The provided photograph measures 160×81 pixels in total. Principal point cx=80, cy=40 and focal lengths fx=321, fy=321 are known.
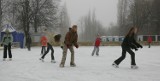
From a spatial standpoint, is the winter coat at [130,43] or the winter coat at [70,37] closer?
the winter coat at [130,43]

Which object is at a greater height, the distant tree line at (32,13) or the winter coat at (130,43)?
the distant tree line at (32,13)

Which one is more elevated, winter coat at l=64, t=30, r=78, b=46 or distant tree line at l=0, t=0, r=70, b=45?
distant tree line at l=0, t=0, r=70, b=45

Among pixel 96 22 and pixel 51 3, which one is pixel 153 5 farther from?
pixel 96 22

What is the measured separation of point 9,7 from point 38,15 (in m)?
4.86

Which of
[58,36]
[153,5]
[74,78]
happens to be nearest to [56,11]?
[153,5]

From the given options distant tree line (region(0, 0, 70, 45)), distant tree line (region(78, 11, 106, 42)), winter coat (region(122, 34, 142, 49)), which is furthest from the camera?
distant tree line (region(78, 11, 106, 42))

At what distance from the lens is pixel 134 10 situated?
233 ft

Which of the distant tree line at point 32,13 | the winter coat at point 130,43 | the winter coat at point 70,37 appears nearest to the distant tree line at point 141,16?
the distant tree line at point 32,13

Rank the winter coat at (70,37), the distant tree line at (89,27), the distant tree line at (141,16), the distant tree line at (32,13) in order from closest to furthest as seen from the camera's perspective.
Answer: the winter coat at (70,37) → the distant tree line at (32,13) → the distant tree line at (141,16) → the distant tree line at (89,27)

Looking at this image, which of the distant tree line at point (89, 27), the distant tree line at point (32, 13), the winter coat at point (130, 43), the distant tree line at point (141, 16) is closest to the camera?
the winter coat at point (130, 43)

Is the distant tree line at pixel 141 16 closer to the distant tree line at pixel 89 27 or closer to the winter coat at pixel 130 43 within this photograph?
the distant tree line at pixel 89 27

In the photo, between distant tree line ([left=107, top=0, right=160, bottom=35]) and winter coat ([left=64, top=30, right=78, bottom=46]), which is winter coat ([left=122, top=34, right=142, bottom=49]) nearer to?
winter coat ([left=64, top=30, right=78, bottom=46])

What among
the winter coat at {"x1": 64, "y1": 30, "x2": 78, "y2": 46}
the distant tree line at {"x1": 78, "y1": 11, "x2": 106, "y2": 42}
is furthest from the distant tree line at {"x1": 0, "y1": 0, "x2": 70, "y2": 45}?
the distant tree line at {"x1": 78, "y1": 11, "x2": 106, "y2": 42}

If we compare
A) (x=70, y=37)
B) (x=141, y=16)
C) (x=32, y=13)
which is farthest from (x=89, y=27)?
(x=70, y=37)
